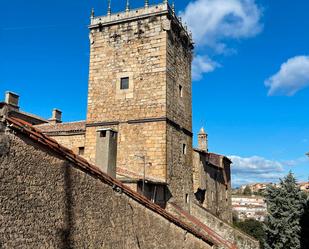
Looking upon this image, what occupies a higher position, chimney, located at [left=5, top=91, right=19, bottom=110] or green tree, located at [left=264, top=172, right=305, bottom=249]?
chimney, located at [left=5, top=91, right=19, bottom=110]

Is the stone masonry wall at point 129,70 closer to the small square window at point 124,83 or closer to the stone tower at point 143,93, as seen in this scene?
the stone tower at point 143,93

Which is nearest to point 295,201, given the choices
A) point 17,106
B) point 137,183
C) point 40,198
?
point 137,183

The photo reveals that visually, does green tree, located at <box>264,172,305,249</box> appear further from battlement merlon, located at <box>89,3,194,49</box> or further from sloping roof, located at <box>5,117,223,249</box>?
sloping roof, located at <box>5,117,223,249</box>

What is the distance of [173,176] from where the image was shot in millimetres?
15172

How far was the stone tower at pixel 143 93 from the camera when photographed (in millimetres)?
14930

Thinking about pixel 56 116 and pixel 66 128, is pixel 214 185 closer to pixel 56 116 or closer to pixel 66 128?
pixel 66 128

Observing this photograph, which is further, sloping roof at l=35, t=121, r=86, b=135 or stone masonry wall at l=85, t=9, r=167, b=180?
sloping roof at l=35, t=121, r=86, b=135

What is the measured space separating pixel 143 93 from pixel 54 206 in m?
10.9

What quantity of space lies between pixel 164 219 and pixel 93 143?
7996 millimetres

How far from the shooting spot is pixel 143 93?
1549 cm

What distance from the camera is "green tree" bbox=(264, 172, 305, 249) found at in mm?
17614

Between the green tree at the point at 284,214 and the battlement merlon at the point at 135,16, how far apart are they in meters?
10.1

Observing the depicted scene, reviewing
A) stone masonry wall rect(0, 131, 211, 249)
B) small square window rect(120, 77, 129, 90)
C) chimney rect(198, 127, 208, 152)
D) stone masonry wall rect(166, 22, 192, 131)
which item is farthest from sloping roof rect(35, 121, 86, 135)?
chimney rect(198, 127, 208, 152)

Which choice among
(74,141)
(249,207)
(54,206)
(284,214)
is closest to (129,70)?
(74,141)
